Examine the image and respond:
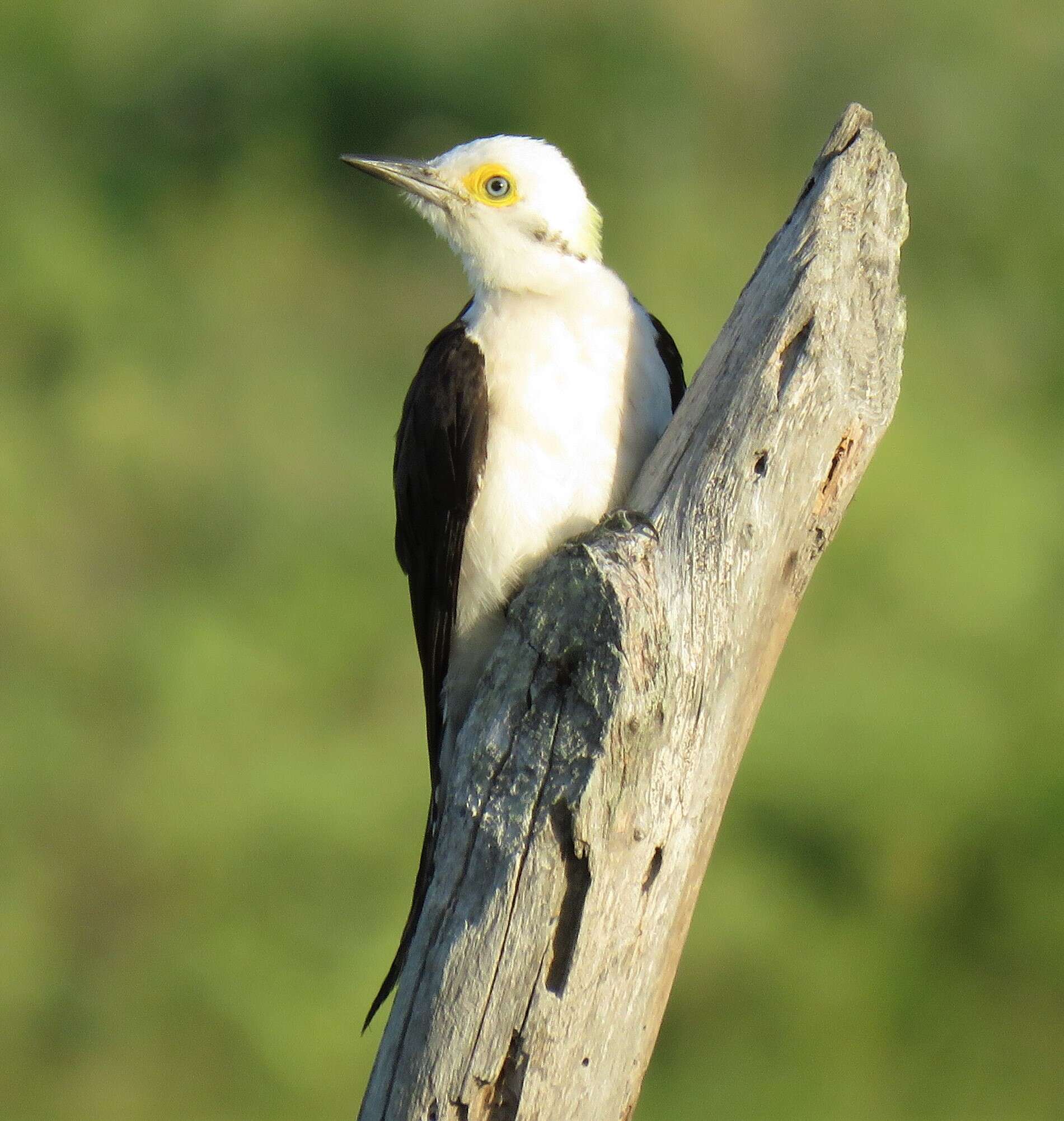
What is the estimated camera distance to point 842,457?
12.1 feet

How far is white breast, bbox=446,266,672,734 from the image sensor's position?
416 centimetres

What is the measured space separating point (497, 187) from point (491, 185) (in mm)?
20

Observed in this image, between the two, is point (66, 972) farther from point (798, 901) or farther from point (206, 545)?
point (798, 901)

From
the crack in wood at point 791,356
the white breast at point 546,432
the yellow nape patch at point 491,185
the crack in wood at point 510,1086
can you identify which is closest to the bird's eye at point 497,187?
the yellow nape patch at point 491,185

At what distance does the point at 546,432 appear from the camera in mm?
4184

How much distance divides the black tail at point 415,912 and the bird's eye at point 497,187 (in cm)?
183

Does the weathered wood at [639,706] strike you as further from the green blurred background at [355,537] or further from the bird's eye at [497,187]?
the green blurred background at [355,537]

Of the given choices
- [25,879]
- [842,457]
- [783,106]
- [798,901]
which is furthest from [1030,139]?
[842,457]

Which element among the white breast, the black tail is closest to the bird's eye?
the white breast

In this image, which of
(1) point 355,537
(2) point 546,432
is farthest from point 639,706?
(1) point 355,537

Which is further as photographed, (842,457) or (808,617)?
(808,617)

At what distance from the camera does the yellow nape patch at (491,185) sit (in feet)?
15.2

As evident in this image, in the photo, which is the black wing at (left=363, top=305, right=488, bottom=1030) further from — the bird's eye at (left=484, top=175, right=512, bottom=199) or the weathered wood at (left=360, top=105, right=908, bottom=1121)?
the weathered wood at (left=360, top=105, right=908, bottom=1121)

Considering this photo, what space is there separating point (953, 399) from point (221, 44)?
27.6ft
